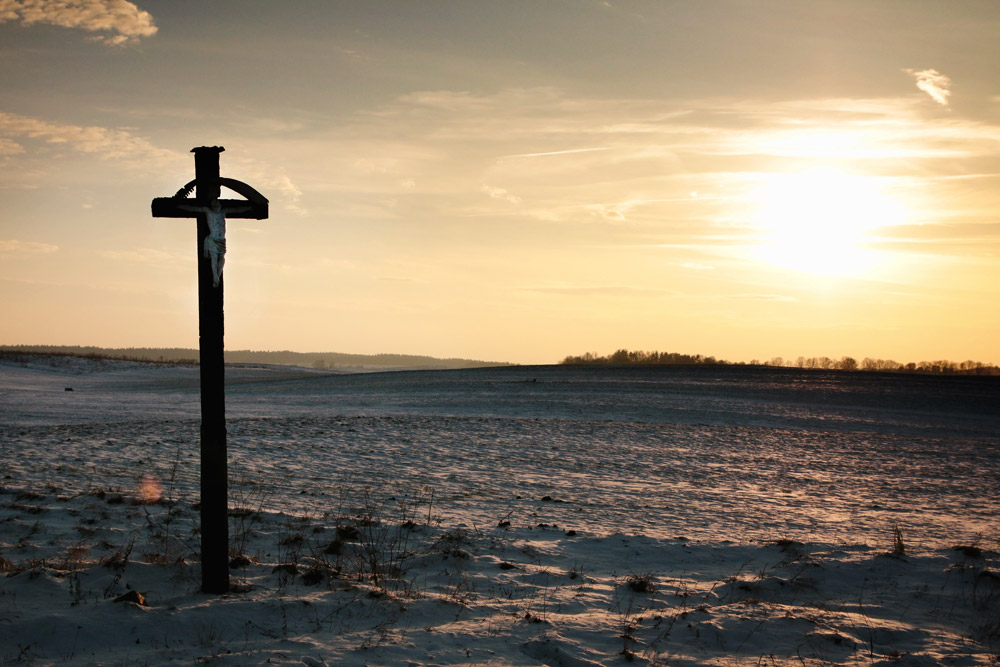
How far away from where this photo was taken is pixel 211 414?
6137 millimetres

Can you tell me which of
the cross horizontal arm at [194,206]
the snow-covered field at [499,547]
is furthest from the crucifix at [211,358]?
the snow-covered field at [499,547]

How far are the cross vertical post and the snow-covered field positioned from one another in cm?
39

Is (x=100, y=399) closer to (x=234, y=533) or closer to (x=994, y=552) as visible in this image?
(x=234, y=533)

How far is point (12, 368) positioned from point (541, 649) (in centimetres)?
5323

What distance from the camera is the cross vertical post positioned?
6.14 meters

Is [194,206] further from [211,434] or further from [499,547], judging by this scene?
[499,547]

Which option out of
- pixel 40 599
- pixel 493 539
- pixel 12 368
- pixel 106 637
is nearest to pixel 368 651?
pixel 106 637

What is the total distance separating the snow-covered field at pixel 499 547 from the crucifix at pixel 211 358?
0.50 metres

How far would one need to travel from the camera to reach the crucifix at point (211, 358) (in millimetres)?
6145

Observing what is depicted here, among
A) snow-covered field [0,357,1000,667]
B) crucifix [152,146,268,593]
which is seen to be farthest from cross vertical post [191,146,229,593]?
snow-covered field [0,357,1000,667]

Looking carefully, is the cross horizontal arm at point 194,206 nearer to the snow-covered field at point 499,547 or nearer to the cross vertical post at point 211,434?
the cross vertical post at point 211,434

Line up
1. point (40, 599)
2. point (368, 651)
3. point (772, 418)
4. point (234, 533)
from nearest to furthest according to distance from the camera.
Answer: point (368, 651) < point (40, 599) < point (234, 533) < point (772, 418)

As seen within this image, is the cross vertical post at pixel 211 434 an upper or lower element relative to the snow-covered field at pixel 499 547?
upper

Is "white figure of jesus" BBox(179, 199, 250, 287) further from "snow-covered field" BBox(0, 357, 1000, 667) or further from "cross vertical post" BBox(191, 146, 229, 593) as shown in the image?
"snow-covered field" BBox(0, 357, 1000, 667)
